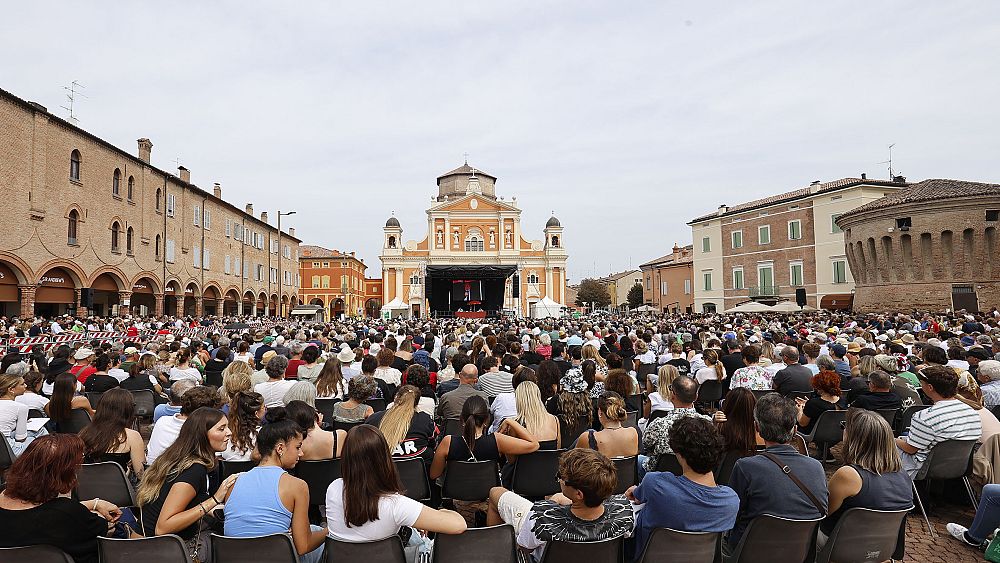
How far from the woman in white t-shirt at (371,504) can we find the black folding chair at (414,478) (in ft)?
4.24

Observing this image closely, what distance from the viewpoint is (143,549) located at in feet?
8.59

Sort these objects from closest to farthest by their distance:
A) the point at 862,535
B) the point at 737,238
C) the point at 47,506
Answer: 1. the point at 47,506
2. the point at 862,535
3. the point at 737,238

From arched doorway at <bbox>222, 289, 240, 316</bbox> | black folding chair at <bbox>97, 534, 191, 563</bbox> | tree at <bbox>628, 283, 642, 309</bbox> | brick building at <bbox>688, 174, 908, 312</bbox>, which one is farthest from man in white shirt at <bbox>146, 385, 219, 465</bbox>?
tree at <bbox>628, 283, 642, 309</bbox>

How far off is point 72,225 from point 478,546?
26065 mm

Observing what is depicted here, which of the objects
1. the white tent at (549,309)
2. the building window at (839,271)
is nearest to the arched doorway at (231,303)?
the white tent at (549,309)

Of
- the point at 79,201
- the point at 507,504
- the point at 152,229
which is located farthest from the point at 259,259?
the point at 507,504

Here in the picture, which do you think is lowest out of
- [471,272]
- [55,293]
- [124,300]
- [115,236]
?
[124,300]

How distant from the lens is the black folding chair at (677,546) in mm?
2750

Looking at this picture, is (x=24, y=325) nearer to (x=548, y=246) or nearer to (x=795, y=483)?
(x=795, y=483)

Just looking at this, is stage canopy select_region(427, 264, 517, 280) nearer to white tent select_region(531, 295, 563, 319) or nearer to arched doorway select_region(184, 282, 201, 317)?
white tent select_region(531, 295, 563, 319)

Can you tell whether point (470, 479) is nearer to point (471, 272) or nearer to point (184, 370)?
point (184, 370)

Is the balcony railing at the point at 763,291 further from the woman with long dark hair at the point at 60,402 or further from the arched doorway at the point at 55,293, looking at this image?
the woman with long dark hair at the point at 60,402

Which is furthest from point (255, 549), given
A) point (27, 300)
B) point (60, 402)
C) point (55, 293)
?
point (55, 293)

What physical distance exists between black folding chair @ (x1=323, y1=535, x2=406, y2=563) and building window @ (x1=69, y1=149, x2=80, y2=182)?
25833 millimetres
